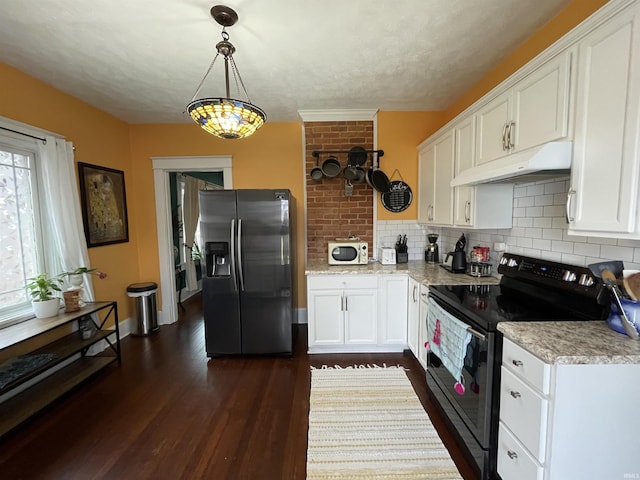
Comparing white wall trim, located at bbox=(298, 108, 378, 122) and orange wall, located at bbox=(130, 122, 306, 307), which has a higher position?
white wall trim, located at bbox=(298, 108, 378, 122)

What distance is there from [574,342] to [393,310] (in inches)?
64.5

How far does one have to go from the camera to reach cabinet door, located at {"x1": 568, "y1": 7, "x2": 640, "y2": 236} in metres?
1.02

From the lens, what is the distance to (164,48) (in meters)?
1.95

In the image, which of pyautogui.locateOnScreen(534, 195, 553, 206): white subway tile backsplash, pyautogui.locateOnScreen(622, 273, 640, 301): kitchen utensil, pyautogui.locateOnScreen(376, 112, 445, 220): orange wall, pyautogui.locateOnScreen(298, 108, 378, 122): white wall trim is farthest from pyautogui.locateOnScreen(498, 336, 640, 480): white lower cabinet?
pyautogui.locateOnScreen(298, 108, 378, 122): white wall trim

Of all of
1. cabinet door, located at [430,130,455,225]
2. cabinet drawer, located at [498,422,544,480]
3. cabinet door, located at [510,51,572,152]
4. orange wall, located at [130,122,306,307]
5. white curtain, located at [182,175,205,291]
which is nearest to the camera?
cabinet drawer, located at [498,422,544,480]

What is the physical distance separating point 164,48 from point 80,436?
276cm

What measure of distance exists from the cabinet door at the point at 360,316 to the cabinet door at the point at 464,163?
1053mm

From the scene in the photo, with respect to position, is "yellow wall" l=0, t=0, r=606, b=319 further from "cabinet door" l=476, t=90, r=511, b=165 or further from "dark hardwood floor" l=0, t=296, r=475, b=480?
"dark hardwood floor" l=0, t=296, r=475, b=480

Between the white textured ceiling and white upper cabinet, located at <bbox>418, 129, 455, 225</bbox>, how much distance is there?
566 millimetres

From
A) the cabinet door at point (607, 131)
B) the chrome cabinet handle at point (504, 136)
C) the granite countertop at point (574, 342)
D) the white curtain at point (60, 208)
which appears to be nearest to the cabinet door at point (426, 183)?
the chrome cabinet handle at point (504, 136)

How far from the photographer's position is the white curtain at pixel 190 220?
4.81 m

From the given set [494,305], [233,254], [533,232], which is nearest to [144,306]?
[233,254]

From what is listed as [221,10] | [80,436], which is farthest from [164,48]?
[80,436]

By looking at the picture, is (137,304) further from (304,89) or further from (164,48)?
(304,89)
